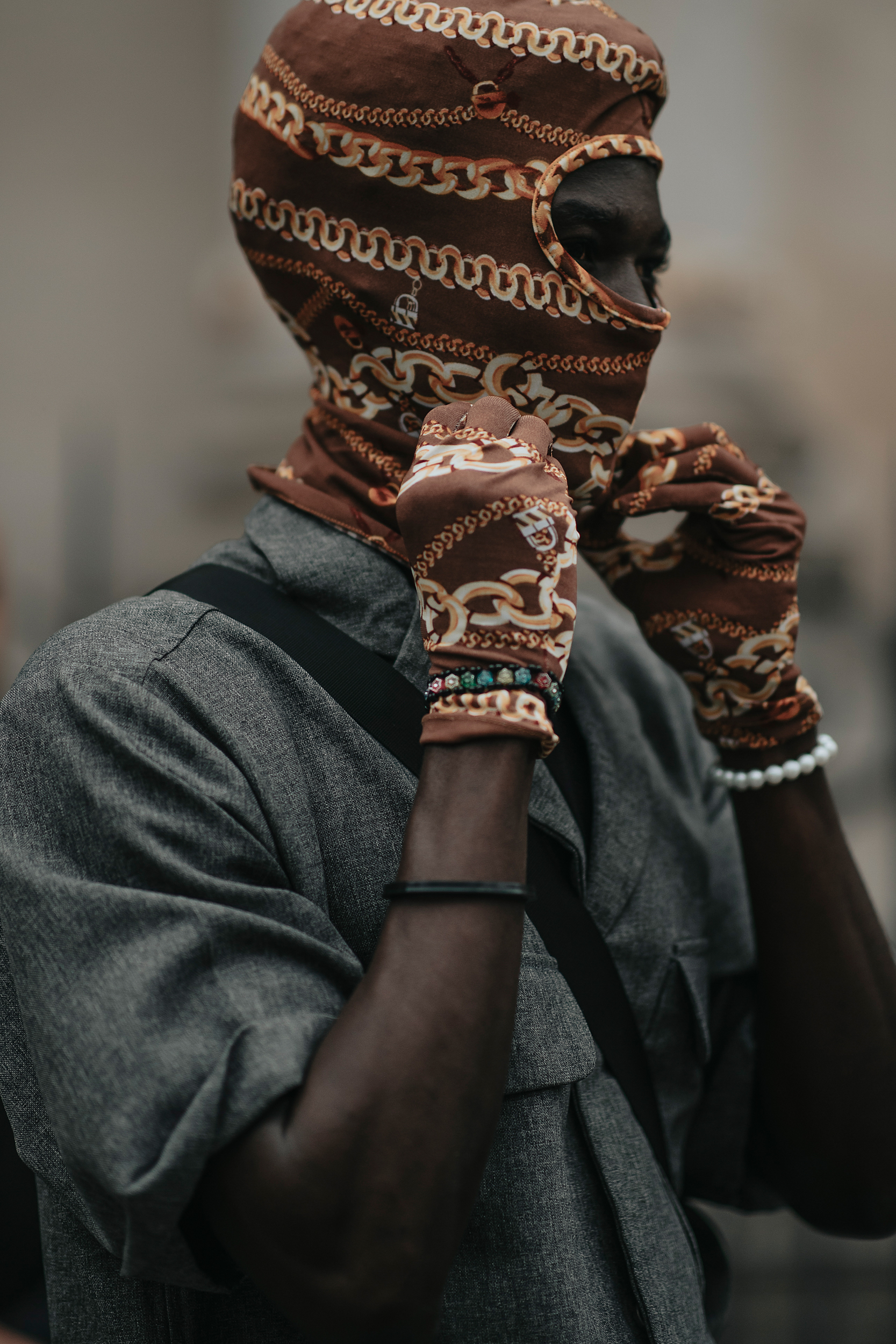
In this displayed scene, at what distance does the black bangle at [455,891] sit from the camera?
0.95 meters

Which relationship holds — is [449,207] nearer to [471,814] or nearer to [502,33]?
[502,33]

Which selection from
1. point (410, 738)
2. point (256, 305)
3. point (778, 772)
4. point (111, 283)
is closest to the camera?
point (410, 738)

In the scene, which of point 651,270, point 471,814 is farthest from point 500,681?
point 651,270

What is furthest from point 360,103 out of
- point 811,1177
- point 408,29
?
point 811,1177

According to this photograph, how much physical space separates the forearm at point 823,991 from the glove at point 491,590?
1.92 ft

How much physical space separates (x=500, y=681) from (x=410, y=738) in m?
0.23

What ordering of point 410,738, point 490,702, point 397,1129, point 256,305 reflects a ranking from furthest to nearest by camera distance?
1. point 256,305
2. point 410,738
3. point 490,702
4. point 397,1129

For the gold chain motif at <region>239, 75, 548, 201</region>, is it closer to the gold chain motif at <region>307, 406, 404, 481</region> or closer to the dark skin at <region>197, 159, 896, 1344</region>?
the gold chain motif at <region>307, 406, 404, 481</region>

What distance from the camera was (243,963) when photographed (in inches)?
37.9

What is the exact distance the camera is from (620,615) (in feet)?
6.23

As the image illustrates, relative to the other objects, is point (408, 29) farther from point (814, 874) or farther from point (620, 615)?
point (814, 874)

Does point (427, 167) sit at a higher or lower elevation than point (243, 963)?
higher

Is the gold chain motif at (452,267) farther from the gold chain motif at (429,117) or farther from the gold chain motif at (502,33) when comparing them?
the gold chain motif at (502,33)

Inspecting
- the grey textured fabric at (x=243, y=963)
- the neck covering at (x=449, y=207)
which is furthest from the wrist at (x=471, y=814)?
the neck covering at (x=449, y=207)
